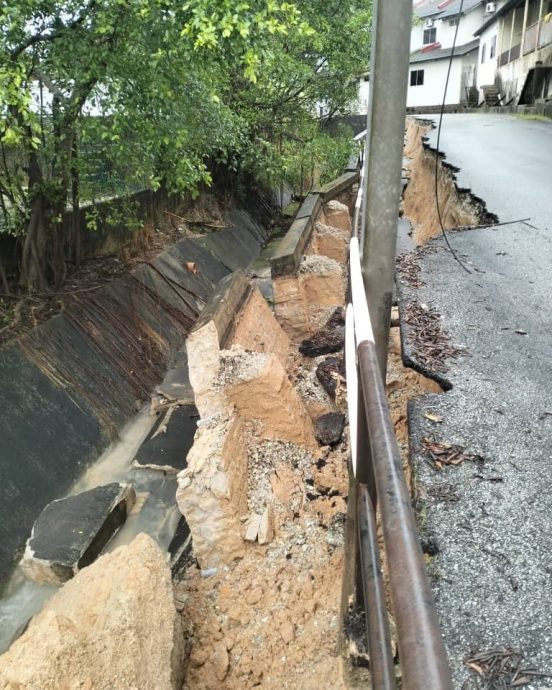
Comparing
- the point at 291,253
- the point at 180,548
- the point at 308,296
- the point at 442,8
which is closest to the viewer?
the point at 180,548

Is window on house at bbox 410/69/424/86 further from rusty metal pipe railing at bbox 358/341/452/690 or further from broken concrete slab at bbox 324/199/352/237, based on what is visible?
rusty metal pipe railing at bbox 358/341/452/690

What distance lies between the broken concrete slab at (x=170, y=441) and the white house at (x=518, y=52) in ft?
72.7

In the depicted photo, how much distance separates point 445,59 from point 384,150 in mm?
40155

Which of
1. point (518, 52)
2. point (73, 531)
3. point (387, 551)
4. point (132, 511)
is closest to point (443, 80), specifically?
point (518, 52)

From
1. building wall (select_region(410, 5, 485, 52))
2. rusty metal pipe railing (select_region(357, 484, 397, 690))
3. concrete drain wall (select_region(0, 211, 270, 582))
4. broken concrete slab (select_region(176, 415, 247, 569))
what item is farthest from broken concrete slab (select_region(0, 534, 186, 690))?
building wall (select_region(410, 5, 485, 52))

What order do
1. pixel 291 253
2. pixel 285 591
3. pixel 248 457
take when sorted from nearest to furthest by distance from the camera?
1. pixel 285 591
2. pixel 248 457
3. pixel 291 253

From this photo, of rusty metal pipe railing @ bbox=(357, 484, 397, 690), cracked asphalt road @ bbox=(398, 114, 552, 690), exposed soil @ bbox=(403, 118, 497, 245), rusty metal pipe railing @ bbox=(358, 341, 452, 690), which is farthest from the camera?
exposed soil @ bbox=(403, 118, 497, 245)

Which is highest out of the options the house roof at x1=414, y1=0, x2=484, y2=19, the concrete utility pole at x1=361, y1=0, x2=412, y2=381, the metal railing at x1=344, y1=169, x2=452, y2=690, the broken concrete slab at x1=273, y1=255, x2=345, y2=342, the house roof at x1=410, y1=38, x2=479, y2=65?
the house roof at x1=414, y1=0, x2=484, y2=19

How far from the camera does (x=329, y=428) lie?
4.38 meters

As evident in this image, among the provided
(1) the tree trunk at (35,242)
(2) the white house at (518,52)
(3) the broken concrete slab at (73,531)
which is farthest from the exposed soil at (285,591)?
(2) the white house at (518,52)

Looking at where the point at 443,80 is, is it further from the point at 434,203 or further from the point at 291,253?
the point at 291,253

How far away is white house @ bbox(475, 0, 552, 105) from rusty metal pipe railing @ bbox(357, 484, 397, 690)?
80.5ft

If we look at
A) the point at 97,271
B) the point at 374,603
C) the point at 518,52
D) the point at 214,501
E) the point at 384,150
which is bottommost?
the point at 214,501

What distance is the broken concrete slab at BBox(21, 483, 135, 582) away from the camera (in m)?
4.17
